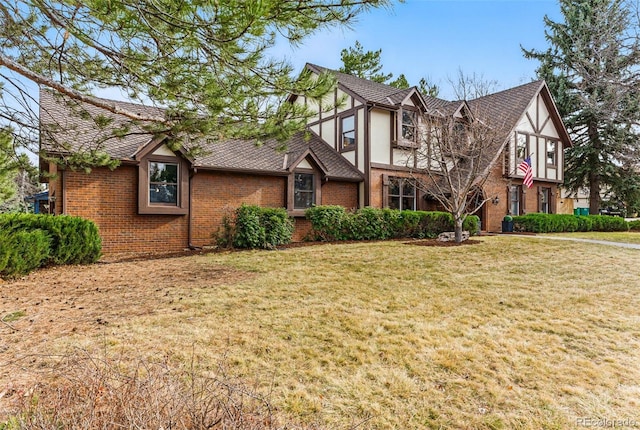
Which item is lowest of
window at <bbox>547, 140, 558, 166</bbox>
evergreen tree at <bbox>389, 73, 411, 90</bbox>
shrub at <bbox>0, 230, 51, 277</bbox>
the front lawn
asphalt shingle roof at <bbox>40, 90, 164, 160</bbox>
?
the front lawn

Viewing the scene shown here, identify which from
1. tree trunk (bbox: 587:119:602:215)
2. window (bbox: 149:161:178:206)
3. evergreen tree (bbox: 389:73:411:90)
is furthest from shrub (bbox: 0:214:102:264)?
tree trunk (bbox: 587:119:602:215)

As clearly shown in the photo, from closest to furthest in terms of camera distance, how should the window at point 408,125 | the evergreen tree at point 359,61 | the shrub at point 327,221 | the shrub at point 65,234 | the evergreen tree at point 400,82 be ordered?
the shrub at point 65,234
the shrub at point 327,221
the window at point 408,125
the evergreen tree at point 359,61
the evergreen tree at point 400,82

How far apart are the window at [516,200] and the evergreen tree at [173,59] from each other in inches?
684

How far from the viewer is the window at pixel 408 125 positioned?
15.8m

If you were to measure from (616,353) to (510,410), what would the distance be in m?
2.11

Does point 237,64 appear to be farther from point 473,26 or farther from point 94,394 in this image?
point 473,26

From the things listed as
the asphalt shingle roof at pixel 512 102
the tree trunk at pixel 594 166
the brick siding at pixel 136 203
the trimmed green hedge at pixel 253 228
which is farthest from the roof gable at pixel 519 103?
the trimmed green hedge at pixel 253 228

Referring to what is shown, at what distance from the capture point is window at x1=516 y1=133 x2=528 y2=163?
1877 centimetres

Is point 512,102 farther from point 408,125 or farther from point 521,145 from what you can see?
point 408,125

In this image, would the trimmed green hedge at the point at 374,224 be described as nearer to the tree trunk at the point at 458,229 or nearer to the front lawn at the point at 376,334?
the tree trunk at the point at 458,229

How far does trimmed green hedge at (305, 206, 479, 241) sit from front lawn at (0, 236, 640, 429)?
4.72 meters

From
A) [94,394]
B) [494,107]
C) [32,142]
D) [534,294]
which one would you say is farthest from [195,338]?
[494,107]

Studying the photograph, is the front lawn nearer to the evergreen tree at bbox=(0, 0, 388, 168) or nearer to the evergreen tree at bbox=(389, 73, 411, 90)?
the evergreen tree at bbox=(0, 0, 388, 168)

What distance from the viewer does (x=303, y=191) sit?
1438 centimetres
